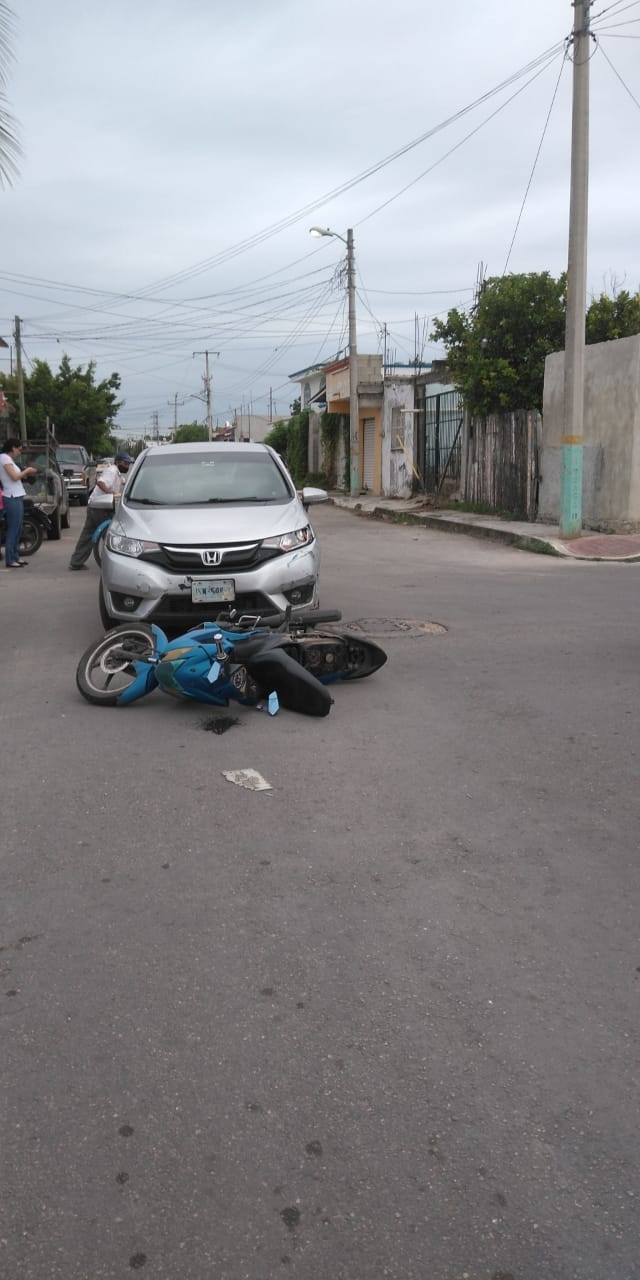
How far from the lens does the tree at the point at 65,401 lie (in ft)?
188

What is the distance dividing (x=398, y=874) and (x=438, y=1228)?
1807 mm

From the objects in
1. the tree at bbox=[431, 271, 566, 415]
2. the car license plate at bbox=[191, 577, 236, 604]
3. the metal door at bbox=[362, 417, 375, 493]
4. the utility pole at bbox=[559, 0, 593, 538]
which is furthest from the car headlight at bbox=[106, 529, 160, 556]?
the metal door at bbox=[362, 417, 375, 493]

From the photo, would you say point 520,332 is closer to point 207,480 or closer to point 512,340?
point 512,340

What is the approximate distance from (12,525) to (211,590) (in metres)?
7.89

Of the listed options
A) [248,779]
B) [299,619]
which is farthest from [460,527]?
[248,779]

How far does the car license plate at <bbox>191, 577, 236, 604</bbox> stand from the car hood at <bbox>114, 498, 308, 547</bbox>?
304mm

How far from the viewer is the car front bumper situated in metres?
7.53

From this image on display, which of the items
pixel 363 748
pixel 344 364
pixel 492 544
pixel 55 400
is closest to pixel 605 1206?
pixel 363 748

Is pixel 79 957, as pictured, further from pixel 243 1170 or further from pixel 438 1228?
pixel 438 1228

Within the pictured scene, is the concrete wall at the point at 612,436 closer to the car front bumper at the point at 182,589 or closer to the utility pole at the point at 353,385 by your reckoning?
the car front bumper at the point at 182,589

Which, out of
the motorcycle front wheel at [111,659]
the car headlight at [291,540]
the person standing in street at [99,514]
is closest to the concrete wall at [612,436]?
the person standing in street at [99,514]

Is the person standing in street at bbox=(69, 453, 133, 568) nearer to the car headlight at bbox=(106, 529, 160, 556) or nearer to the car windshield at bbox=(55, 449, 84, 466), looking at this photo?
the car headlight at bbox=(106, 529, 160, 556)

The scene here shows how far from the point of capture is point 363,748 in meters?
5.67

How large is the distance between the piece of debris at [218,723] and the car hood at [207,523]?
69.8 inches
